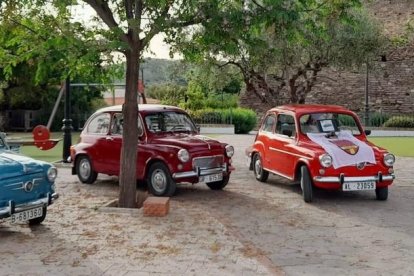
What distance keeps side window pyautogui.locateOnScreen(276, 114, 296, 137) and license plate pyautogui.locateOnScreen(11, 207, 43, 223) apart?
4880 mm

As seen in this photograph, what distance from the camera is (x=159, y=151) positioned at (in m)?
9.44

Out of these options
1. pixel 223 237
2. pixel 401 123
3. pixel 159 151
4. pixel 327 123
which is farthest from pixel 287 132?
pixel 401 123

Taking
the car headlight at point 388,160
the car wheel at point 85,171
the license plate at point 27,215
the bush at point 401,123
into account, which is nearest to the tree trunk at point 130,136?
the license plate at point 27,215

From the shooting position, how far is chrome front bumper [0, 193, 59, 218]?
6301mm

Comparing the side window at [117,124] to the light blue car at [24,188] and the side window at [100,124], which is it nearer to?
the side window at [100,124]

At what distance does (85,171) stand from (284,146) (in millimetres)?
3970

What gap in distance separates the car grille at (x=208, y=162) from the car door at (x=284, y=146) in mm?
1161

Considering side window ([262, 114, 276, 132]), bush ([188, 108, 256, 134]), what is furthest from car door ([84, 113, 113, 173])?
bush ([188, 108, 256, 134])

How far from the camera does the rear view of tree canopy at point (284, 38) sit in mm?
7863

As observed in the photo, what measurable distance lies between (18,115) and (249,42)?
916 inches

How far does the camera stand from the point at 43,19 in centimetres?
837

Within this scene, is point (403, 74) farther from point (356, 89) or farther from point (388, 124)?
point (388, 124)

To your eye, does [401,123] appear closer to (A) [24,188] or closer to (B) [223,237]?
(B) [223,237]

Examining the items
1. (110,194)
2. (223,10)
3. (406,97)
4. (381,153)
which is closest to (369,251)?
(381,153)
